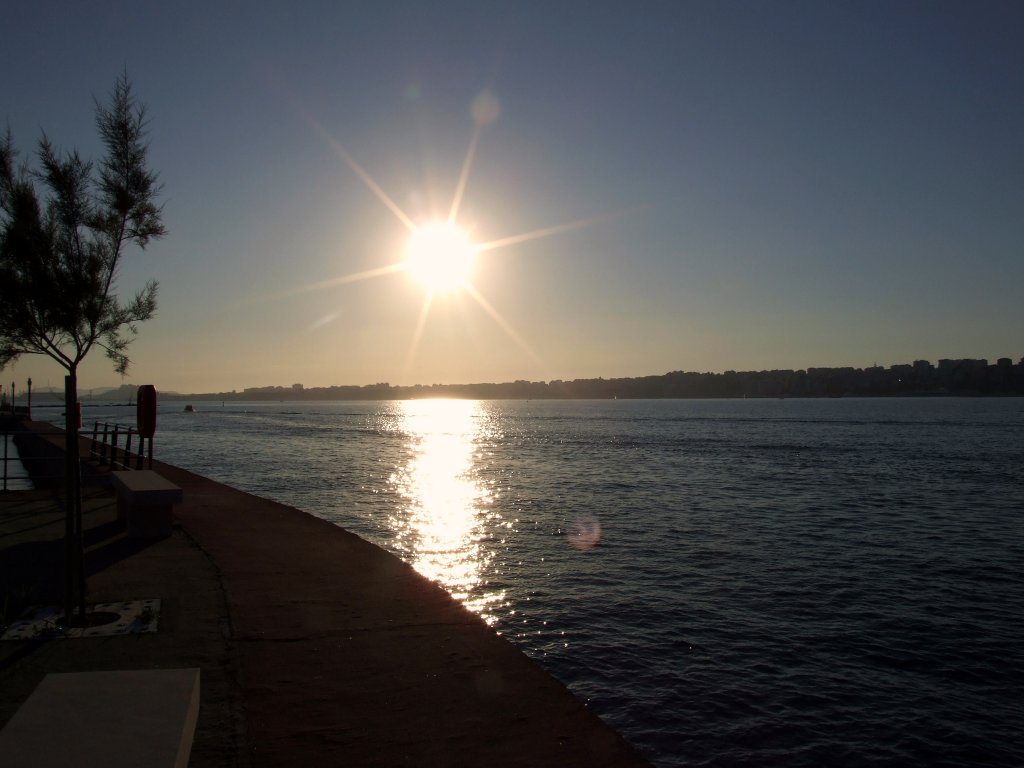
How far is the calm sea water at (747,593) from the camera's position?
324 inches

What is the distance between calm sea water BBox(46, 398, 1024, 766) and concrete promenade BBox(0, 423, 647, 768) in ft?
6.32

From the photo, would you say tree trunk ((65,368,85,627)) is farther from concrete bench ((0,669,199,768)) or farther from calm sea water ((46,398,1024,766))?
calm sea water ((46,398,1024,766))

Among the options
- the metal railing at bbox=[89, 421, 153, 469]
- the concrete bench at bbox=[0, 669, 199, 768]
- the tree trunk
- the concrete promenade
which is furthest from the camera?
the metal railing at bbox=[89, 421, 153, 469]

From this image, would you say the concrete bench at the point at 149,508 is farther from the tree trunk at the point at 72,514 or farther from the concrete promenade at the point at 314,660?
the tree trunk at the point at 72,514

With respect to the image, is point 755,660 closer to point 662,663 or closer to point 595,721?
point 662,663

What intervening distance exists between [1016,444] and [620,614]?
5725cm

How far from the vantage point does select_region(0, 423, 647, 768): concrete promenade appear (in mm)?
5176

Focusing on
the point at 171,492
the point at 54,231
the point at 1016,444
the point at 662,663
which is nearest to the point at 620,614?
the point at 662,663

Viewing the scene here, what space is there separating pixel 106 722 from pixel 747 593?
1158cm

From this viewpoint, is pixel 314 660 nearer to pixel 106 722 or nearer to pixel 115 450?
pixel 106 722

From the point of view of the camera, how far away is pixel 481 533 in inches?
771

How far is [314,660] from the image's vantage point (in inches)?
265

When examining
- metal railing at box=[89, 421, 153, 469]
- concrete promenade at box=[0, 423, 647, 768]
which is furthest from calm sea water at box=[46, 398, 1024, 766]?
metal railing at box=[89, 421, 153, 469]

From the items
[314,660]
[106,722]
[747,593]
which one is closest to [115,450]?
[747,593]
